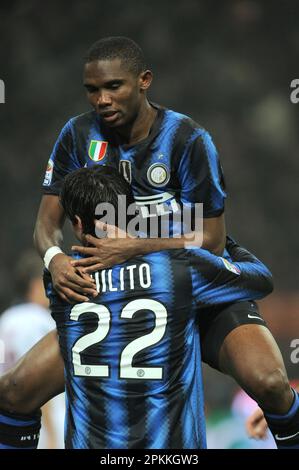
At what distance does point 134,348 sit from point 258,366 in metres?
0.42

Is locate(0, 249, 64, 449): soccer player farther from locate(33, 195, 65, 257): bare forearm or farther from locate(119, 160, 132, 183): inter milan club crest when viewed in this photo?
→ locate(119, 160, 132, 183): inter milan club crest

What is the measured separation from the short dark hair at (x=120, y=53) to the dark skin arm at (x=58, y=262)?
58 centimetres

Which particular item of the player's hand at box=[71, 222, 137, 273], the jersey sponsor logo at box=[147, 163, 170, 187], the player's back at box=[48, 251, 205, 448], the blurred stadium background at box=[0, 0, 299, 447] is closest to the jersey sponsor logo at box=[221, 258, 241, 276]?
the player's back at box=[48, 251, 205, 448]

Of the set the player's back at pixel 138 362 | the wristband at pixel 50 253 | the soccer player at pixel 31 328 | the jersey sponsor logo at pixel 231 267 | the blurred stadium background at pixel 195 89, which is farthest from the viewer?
the blurred stadium background at pixel 195 89

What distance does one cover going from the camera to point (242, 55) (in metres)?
6.53

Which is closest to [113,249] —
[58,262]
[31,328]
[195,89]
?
[58,262]

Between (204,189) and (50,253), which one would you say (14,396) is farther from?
(204,189)

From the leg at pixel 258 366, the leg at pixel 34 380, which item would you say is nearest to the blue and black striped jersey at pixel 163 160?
the leg at pixel 258 366

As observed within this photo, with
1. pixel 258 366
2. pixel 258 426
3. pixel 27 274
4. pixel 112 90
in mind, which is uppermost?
pixel 112 90

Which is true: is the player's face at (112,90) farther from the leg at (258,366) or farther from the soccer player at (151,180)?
the leg at (258,366)

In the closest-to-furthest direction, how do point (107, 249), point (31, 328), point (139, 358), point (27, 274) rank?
point (139, 358) < point (107, 249) < point (31, 328) < point (27, 274)

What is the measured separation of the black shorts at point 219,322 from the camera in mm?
2650

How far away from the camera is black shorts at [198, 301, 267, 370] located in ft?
8.70

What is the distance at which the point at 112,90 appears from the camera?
8.70 ft
